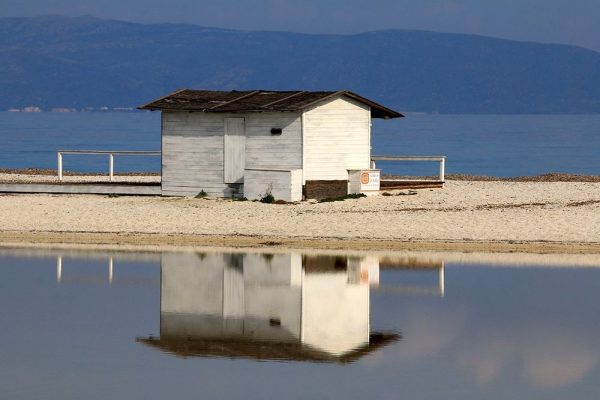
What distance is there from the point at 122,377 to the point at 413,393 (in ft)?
10.4

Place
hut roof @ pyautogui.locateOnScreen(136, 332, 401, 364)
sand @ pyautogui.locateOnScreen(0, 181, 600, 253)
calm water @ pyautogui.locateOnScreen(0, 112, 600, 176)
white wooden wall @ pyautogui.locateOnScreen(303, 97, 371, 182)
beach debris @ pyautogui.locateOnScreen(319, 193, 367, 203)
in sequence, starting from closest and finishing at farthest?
hut roof @ pyautogui.locateOnScreen(136, 332, 401, 364), sand @ pyautogui.locateOnScreen(0, 181, 600, 253), beach debris @ pyautogui.locateOnScreen(319, 193, 367, 203), white wooden wall @ pyautogui.locateOnScreen(303, 97, 371, 182), calm water @ pyautogui.locateOnScreen(0, 112, 600, 176)

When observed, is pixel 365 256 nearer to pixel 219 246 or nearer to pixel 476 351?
pixel 219 246

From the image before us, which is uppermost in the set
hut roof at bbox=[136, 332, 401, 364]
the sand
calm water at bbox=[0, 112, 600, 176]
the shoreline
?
calm water at bbox=[0, 112, 600, 176]

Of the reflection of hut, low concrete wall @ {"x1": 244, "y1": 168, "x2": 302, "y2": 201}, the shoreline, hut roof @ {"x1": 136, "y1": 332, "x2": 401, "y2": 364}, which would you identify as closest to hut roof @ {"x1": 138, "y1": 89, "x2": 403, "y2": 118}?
low concrete wall @ {"x1": 244, "y1": 168, "x2": 302, "y2": 201}

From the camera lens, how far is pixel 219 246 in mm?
27484

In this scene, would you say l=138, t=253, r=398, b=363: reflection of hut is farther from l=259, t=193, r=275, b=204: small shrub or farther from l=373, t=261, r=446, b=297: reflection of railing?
l=259, t=193, r=275, b=204: small shrub

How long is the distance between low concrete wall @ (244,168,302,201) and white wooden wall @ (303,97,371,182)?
0.65 m

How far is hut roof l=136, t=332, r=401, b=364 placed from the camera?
16.5m

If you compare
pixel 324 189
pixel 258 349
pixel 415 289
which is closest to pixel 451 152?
pixel 324 189

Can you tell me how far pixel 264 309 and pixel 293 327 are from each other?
5.42ft

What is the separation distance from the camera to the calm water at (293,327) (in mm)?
15078

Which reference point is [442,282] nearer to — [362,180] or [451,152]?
[362,180]

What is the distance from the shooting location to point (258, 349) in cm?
1709

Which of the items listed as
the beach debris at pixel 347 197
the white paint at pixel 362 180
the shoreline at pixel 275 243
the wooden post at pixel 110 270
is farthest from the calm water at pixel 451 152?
the wooden post at pixel 110 270
